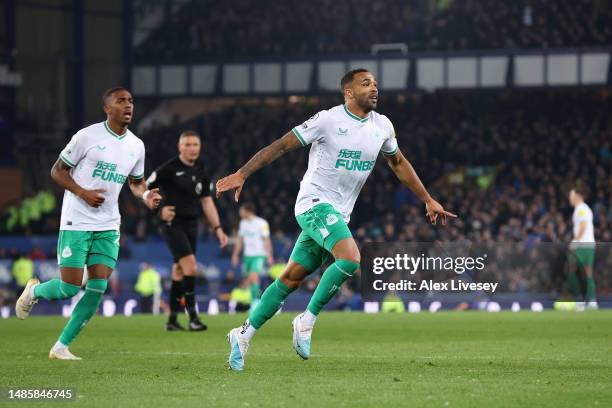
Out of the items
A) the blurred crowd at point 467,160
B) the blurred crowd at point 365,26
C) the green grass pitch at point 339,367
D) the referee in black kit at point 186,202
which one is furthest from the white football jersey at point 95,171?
the blurred crowd at point 365,26

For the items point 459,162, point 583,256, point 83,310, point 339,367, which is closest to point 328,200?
point 339,367

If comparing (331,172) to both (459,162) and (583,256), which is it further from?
(459,162)

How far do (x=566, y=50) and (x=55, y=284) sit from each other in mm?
34779

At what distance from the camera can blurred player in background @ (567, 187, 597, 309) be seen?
61.2 ft

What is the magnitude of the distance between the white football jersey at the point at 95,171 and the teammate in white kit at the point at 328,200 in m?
1.86

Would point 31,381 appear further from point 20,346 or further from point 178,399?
point 20,346

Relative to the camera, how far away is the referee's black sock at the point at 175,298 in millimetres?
15633

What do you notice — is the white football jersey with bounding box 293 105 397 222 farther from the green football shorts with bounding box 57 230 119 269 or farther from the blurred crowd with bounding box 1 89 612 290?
the blurred crowd with bounding box 1 89 612 290

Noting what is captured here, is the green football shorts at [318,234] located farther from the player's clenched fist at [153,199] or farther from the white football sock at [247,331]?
the player's clenched fist at [153,199]

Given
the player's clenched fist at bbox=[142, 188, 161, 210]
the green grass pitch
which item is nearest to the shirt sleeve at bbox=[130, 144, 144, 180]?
the player's clenched fist at bbox=[142, 188, 161, 210]

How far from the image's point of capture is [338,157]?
32.5 feet

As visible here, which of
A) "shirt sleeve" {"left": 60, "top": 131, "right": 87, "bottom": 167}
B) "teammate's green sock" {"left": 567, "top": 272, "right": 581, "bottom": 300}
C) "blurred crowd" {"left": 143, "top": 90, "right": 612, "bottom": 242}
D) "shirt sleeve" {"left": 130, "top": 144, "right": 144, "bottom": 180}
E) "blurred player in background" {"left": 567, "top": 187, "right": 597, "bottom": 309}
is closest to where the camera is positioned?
"shirt sleeve" {"left": 60, "top": 131, "right": 87, "bottom": 167}

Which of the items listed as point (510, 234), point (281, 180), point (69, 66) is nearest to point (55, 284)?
point (510, 234)

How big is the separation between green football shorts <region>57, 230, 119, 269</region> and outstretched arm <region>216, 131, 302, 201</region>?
2172mm
